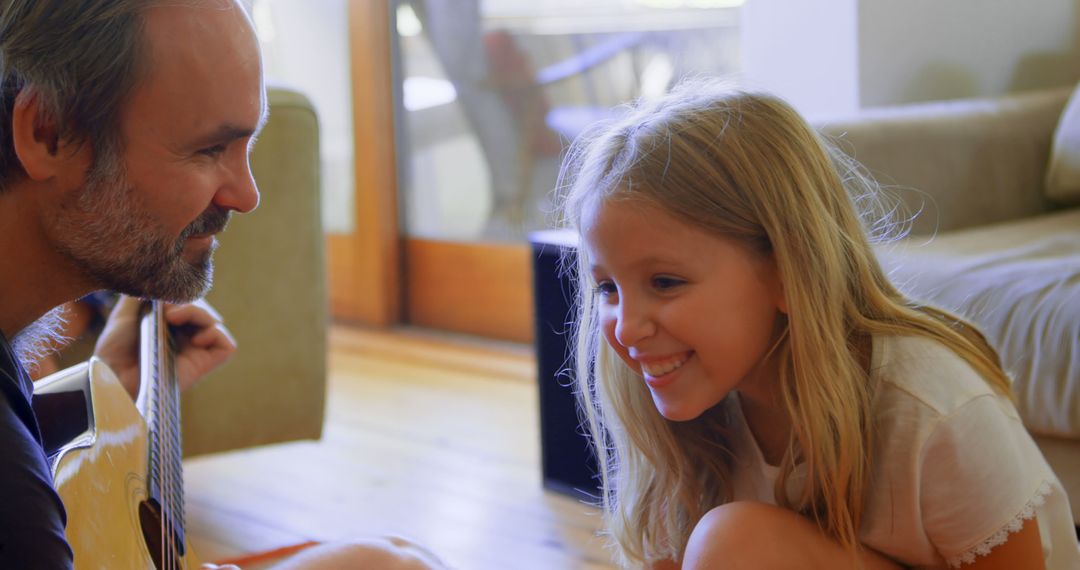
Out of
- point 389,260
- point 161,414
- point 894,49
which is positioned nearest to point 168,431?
point 161,414

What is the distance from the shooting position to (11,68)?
2.84 ft

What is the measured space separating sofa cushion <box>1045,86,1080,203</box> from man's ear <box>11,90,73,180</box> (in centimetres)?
173

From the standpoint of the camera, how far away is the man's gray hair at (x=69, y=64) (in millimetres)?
862

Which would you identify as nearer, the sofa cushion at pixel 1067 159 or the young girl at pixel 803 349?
the young girl at pixel 803 349

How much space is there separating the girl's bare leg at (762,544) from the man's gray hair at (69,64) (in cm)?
59

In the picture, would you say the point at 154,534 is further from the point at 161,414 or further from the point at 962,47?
the point at 962,47

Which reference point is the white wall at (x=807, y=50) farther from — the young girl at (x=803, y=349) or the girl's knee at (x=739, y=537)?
the girl's knee at (x=739, y=537)

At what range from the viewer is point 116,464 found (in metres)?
0.96

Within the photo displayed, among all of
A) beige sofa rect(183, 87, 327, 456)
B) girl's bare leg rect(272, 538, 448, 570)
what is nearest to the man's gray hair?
girl's bare leg rect(272, 538, 448, 570)

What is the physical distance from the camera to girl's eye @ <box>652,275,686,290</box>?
1.03 meters

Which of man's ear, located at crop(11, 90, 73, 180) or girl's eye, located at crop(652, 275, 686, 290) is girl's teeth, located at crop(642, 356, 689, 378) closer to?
girl's eye, located at crop(652, 275, 686, 290)

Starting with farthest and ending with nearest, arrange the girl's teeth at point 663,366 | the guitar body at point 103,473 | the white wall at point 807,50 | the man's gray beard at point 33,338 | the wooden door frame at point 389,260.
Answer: the wooden door frame at point 389,260 → the white wall at point 807,50 → the girl's teeth at point 663,366 → the man's gray beard at point 33,338 → the guitar body at point 103,473

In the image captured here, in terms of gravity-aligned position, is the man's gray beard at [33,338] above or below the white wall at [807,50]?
below

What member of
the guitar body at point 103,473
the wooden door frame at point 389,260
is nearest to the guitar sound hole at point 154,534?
the guitar body at point 103,473
